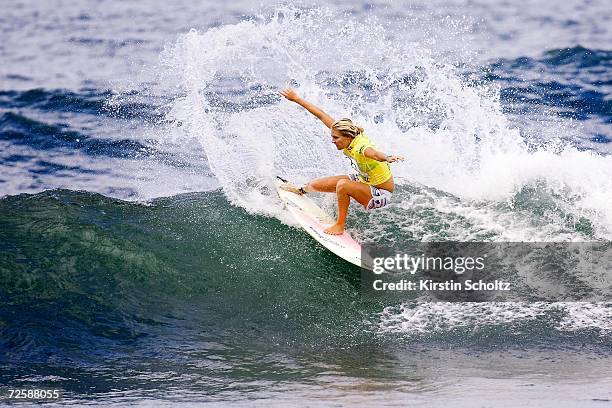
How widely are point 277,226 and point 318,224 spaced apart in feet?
2.37

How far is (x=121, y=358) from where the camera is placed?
8906 mm

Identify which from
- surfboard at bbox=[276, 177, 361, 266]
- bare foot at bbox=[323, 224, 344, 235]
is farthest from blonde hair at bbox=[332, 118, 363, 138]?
surfboard at bbox=[276, 177, 361, 266]

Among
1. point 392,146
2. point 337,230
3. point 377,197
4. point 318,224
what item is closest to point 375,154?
point 377,197

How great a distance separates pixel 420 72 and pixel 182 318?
9.82 m

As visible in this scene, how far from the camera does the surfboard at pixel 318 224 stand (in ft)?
33.7

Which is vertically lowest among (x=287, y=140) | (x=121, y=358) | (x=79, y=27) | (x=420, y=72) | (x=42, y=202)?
(x=121, y=358)

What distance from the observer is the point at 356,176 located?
10.3m

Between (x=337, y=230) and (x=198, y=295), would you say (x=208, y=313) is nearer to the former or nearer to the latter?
(x=198, y=295)

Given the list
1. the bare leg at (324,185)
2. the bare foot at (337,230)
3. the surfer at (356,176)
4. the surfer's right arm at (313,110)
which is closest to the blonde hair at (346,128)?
the surfer at (356,176)

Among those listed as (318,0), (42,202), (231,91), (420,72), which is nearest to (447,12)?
(318,0)

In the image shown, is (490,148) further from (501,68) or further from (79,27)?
(79,27)

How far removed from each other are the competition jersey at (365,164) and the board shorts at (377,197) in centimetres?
10

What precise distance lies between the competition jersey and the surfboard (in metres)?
0.81

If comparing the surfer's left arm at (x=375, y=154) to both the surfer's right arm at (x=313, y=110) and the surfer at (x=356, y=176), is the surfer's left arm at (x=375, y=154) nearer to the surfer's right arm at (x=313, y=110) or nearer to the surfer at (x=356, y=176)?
the surfer at (x=356, y=176)
